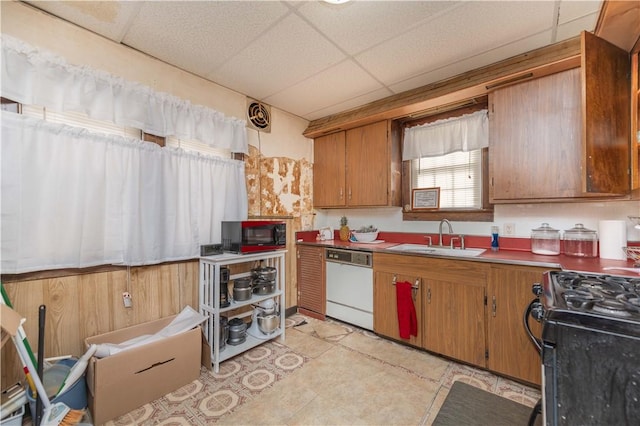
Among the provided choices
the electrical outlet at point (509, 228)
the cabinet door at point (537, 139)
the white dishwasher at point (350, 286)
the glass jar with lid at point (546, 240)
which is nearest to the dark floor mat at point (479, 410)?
the white dishwasher at point (350, 286)

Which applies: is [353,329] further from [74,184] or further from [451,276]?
[74,184]

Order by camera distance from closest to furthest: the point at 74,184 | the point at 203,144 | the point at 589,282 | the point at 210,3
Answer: the point at 589,282 → the point at 210,3 → the point at 74,184 → the point at 203,144

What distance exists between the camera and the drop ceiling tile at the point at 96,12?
161 cm

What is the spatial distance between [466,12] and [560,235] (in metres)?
1.84

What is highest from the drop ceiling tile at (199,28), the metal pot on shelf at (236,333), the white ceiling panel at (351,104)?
the drop ceiling tile at (199,28)

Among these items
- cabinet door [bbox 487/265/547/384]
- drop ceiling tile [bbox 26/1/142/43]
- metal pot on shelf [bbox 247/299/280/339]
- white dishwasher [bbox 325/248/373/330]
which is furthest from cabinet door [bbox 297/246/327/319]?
drop ceiling tile [bbox 26/1/142/43]

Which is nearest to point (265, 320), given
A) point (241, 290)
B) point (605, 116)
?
point (241, 290)

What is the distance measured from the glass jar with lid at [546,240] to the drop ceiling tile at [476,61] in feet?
4.56

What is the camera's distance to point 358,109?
310 cm

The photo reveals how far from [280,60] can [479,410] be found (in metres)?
2.84

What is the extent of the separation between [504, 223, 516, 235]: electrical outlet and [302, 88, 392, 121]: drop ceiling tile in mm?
1706

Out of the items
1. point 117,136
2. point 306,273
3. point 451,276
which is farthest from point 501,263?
point 117,136

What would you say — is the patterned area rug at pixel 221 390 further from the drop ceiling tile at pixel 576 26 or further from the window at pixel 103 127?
the drop ceiling tile at pixel 576 26

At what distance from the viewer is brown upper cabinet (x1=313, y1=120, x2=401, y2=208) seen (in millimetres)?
2941
